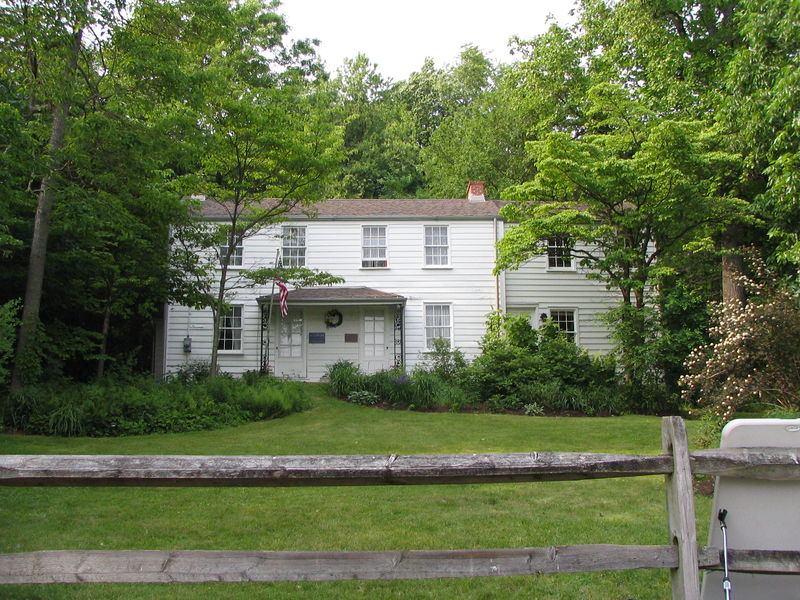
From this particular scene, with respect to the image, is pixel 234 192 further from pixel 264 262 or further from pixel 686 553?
pixel 686 553

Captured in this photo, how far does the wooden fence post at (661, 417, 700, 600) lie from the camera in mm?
3117

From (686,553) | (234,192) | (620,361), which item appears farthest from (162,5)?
(686,553)

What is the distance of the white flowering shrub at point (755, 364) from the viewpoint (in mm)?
8406

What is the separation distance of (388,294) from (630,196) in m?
7.61

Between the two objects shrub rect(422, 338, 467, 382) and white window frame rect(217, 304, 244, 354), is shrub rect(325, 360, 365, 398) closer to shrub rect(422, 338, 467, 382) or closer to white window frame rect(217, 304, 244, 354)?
shrub rect(422, 338, 467, 382)

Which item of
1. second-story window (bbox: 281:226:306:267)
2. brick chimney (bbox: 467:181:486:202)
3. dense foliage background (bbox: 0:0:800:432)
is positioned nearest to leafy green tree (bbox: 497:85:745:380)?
dense foliage background (bbox: 0:0:800:432)

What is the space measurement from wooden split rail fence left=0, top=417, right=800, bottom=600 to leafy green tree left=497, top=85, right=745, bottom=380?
1328cm

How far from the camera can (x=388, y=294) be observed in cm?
2053

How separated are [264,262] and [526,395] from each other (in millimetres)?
9481

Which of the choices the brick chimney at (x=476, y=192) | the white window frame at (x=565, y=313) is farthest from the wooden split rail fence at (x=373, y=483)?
the brick chimney at (x=476, y=192)

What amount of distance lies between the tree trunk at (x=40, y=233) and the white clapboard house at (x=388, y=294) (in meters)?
7.24

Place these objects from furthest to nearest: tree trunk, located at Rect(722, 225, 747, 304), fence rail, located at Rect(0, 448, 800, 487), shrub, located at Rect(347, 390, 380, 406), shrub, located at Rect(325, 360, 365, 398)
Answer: tree trunk, located at Rect(722, 225, 747, 304) → shrub, located at Rect(325, 360, 365, 398) → shrub, located at Rect(347, 390, 380, 406) → fence rail, located at Rect(0, 448, 800, 487)

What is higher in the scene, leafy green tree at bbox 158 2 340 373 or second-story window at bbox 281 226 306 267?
leafy green tree at bbox 158 2 340 373

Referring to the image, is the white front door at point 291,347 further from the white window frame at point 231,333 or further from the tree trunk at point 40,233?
the tree trunk at point 40,233
